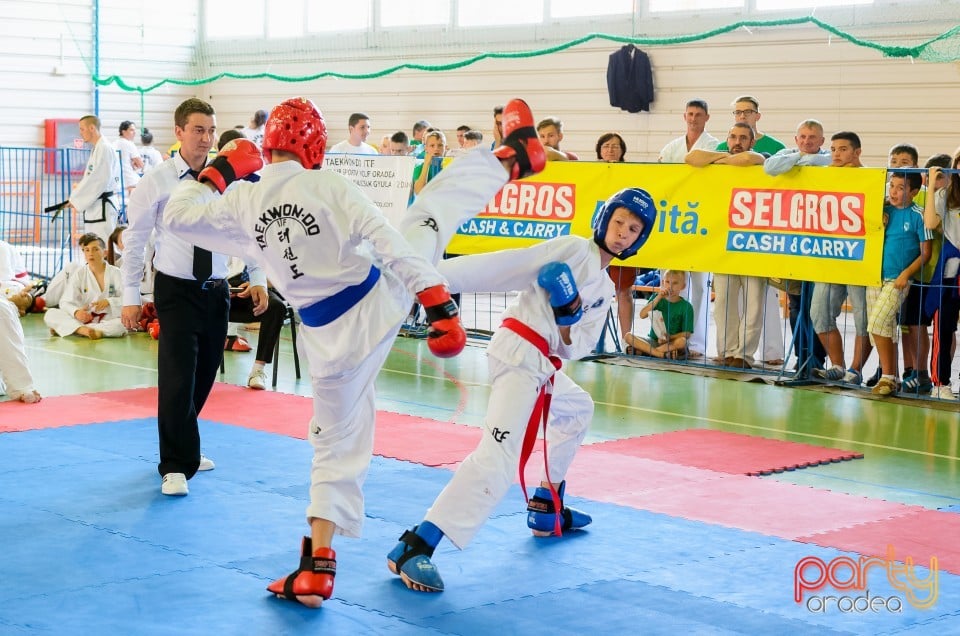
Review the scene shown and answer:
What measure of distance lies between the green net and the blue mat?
634cm

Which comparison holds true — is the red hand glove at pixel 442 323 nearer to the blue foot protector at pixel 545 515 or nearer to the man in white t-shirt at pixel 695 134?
the blue foot protector at pixel 545 515

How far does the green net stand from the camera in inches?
391

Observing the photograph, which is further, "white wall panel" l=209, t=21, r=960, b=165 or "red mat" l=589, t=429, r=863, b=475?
"white wall panel" l=209, t=21, r=960, b=165

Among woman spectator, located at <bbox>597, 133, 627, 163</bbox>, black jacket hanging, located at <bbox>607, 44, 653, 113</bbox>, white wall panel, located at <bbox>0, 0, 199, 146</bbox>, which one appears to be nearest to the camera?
woman spectator, located at <bbox>597, 133, 627, 163</bbox>

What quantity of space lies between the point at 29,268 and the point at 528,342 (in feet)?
41.2

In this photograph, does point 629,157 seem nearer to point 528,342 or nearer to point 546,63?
point 546,63

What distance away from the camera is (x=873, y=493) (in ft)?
19.7

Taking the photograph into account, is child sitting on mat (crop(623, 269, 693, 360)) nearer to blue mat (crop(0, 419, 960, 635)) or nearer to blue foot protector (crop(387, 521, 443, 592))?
blue mat (crop(0, 419, 960, 635))

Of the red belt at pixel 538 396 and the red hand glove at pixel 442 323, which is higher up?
the red hand glove at pixel 442 323

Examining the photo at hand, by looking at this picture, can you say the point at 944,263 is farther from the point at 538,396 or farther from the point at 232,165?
the point at 232,165

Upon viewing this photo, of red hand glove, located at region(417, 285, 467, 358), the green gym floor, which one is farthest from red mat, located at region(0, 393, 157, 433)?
red hand glove, located at region(417, 285, 467, 358)

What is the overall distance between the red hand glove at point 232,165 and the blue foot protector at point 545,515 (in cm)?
181

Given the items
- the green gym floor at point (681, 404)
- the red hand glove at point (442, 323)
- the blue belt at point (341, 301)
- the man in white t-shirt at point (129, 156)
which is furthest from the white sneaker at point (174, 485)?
the man in white t-shirt at point (129, 156)

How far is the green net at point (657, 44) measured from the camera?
993 centimetres
